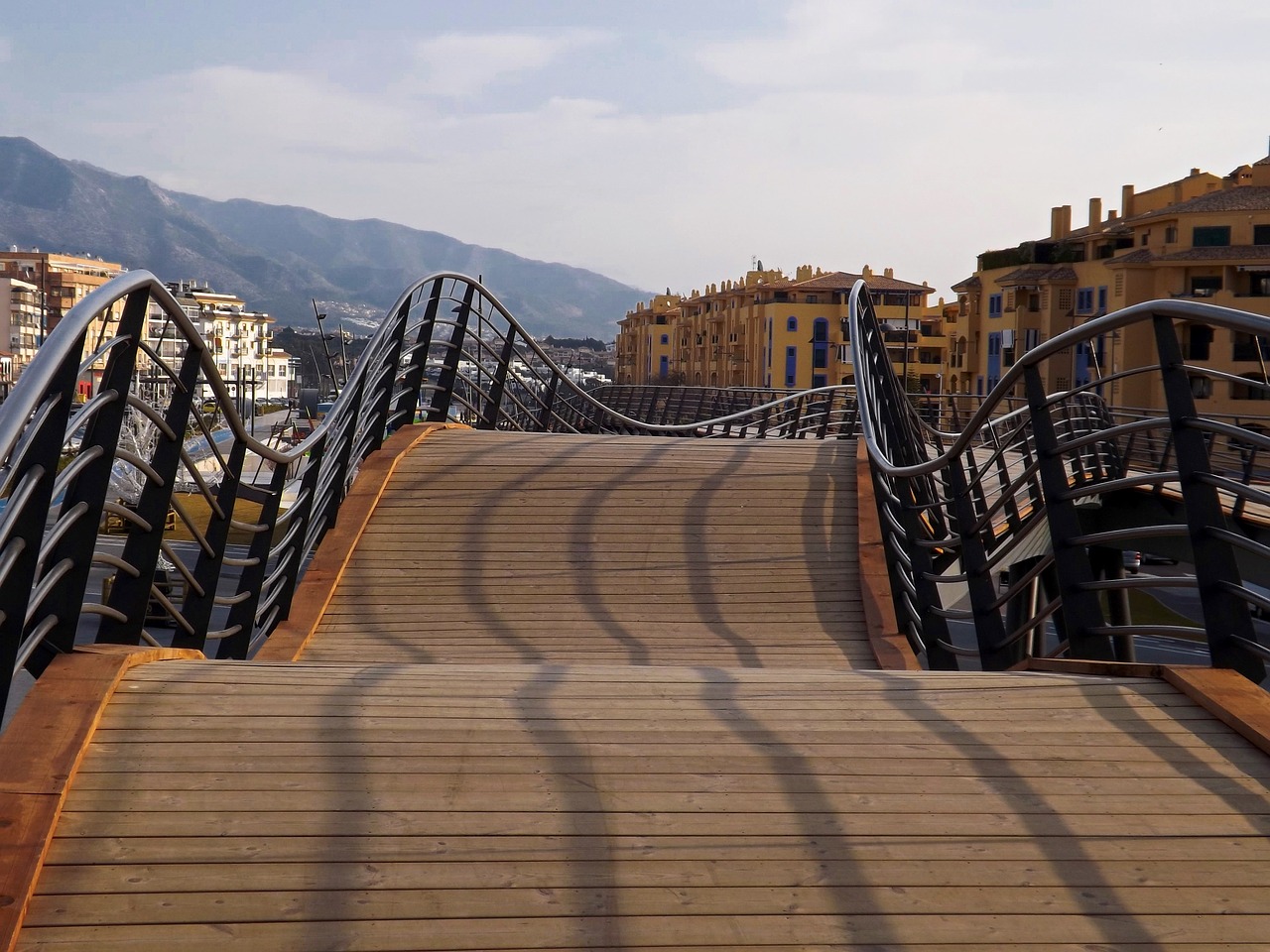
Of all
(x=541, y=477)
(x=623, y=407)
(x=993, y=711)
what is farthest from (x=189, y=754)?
(x=623, y=407)

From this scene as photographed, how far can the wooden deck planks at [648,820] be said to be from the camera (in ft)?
8.39

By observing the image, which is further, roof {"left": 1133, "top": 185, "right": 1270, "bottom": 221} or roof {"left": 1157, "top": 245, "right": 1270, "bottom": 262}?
roof {"left": 1133, "top": 185, "right": 1270, "bottom": 221}

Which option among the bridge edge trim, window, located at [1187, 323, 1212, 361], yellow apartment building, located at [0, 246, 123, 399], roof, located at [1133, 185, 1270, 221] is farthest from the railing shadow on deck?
yellow apartment building, located at [0, 246, 123, 399]

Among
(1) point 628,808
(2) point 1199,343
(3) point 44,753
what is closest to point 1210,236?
(2) point 1199,343

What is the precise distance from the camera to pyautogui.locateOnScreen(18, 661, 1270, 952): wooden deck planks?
8.39 feet

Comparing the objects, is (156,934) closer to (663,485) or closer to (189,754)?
(189,754)

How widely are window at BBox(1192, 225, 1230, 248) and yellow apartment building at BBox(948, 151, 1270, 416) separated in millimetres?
35

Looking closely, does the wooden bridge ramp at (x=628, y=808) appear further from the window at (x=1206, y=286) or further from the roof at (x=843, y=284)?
the roof at (x=843, y=284)

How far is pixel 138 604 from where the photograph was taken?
4.17 metres

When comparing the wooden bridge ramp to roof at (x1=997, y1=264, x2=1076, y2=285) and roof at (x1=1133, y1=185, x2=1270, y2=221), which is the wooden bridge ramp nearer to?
roof at (x1=1133, y1=185, x2=1270, y2=221)

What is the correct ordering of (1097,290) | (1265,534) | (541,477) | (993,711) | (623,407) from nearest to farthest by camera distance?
1. (993,711)
2. (541,477)
3. (1265,534)
4. (623,407)
5. (1097,290)

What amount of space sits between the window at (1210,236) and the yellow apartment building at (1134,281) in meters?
0.03

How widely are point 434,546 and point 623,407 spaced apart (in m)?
26.2

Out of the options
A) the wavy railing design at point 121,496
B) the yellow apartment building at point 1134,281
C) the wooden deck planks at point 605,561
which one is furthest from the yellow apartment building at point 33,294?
the wavy railing design at point 121,496
